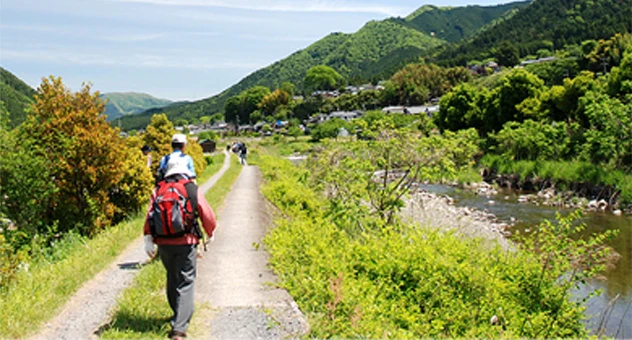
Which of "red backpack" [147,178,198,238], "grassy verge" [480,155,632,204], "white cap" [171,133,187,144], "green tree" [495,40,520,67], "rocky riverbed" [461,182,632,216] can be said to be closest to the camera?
"red backpack" [147,178,198,238]

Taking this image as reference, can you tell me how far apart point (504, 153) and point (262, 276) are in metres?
29.4

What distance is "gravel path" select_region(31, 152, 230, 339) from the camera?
507cm

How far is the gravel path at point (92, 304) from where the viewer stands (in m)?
5.07

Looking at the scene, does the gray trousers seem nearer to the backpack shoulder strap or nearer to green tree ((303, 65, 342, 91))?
the backpack shoulder strap

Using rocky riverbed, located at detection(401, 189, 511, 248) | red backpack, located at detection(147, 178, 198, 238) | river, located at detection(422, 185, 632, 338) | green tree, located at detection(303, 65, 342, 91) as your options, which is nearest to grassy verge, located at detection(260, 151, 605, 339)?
river, located at detection(422, 185, 632, 338)

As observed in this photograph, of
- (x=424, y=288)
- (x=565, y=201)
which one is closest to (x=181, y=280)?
(x=424, y=288)

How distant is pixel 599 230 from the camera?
17.4 m

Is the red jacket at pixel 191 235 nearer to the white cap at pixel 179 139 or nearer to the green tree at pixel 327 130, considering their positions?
the white cap at pixel 179 139

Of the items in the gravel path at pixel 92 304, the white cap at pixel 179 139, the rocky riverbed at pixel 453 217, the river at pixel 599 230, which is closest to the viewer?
the gravel path at pixel 92 304

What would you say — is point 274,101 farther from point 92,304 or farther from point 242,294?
point 92,304

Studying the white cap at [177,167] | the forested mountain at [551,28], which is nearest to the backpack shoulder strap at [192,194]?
the white cap at [177,167]

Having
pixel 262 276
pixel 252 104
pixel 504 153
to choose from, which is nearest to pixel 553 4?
pixel 252 104

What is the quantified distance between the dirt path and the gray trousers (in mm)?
358

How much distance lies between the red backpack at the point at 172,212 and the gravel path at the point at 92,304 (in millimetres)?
1362
